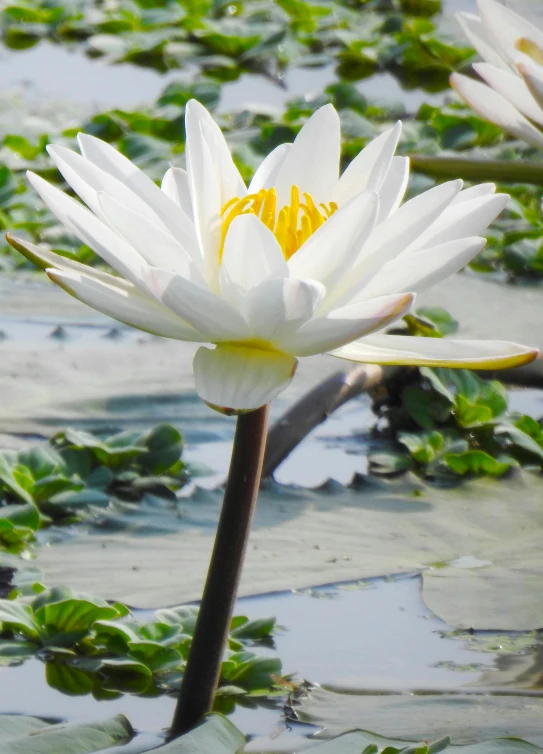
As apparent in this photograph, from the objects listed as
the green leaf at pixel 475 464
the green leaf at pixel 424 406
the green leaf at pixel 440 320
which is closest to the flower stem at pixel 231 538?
the green leaf at pixel 475 464

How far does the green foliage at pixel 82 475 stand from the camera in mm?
1390

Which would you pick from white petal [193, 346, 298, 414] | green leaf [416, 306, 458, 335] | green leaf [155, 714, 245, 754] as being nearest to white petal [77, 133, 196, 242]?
white petal [193, 346, 298, 414]

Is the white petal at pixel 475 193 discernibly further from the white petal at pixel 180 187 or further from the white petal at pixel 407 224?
the white petal at pixel 180 187

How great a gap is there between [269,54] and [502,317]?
2442 millimetres

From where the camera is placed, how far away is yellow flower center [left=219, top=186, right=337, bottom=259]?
881 millimetres

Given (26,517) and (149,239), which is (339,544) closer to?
(26,517)

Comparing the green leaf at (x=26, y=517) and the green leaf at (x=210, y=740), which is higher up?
the green leaf at (x=210, y=740)

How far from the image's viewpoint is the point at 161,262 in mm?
835

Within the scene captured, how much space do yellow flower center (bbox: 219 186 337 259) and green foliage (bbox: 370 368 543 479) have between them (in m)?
0.74

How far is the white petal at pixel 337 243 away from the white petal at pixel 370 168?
12 centimetres

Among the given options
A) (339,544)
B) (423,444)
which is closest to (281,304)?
(339,544)

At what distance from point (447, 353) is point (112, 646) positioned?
43 cm

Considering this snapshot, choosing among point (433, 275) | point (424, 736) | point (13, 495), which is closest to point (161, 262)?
point (433, 275)

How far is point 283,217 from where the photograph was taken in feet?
2.90
